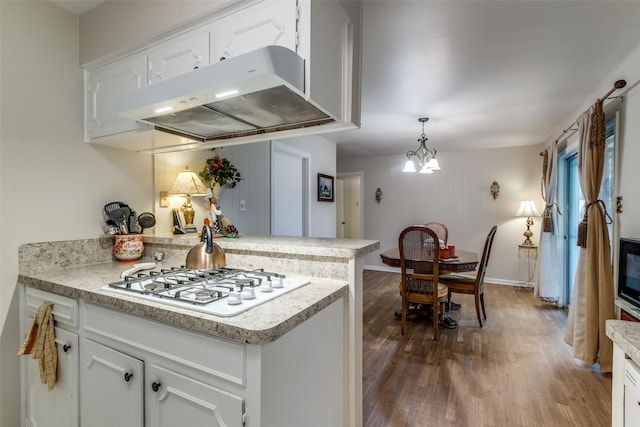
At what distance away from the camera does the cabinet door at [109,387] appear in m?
1.12

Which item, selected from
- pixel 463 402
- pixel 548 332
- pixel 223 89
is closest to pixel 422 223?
pixel 548 332

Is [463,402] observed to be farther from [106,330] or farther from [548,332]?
[106,330]

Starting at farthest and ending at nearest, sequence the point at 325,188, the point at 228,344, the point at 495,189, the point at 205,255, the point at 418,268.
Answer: the point at 495,189 < the point at 325,188 < the point at 418,268 < the point at 205,255 < the point at 228,344

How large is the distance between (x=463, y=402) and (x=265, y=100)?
216 centimetres

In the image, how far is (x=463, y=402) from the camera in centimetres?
194

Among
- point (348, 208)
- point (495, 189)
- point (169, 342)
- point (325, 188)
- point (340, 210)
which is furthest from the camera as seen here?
point (348, 208)

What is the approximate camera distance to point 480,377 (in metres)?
2.23

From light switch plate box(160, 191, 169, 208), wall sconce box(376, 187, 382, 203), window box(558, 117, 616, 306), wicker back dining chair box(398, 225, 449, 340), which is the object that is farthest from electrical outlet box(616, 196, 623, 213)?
wall sconce box(376, 187, 382, 203)

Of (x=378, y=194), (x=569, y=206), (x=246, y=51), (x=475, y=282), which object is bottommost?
(x=475, y=282)

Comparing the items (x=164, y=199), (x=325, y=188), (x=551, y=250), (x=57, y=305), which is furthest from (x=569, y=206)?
(x=57, y=305)

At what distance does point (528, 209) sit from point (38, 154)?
18.5 ft

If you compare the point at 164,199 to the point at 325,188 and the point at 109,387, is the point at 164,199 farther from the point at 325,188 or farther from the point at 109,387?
the point at 325,188

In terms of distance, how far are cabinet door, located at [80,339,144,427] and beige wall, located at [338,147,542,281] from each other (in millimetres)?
5296

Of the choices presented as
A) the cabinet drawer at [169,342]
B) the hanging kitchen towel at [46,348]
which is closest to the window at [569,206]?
the cabinet drawer at [169,342]
